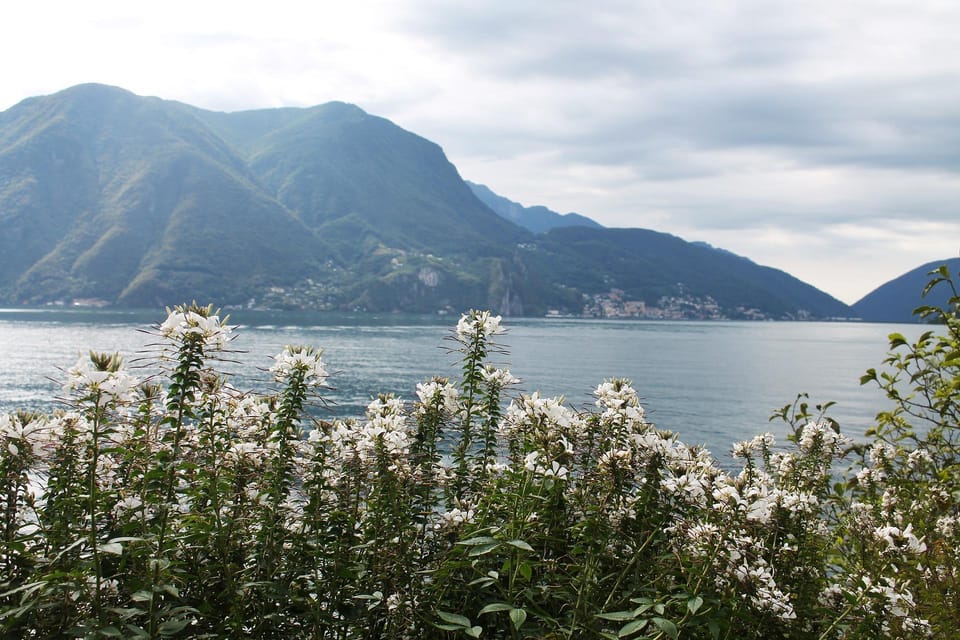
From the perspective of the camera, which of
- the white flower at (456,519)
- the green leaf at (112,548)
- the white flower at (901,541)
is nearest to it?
the green leaf at (112,548)

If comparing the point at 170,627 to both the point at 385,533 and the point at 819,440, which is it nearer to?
the point at 385,533

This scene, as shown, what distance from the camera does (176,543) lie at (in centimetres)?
384

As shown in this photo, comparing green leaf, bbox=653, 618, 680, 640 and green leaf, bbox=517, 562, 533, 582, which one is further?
green leaf, bbox=517, 562, 533, 582

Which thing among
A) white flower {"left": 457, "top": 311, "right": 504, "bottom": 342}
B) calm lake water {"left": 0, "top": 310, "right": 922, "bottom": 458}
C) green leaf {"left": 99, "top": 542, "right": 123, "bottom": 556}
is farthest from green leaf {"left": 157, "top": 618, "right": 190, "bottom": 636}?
calm lake water {"left": 0, "top": 310, "right": 922, "bottom": 458}

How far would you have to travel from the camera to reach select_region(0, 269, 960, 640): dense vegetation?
3.52m

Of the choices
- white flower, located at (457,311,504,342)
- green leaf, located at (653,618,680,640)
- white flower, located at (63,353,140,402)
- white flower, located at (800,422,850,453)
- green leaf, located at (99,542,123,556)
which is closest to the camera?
green leaf, located at (99,542,123,556)

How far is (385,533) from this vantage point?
434 centimetres

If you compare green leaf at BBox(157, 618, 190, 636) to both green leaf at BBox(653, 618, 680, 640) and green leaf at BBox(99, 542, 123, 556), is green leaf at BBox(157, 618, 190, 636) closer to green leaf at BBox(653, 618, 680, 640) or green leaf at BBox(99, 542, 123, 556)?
green leaf at BBox(99, 542, 123, 556)

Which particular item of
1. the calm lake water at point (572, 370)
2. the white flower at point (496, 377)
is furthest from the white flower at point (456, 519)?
the calm lake water at point (572, 370)

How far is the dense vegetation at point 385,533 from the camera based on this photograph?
3.52m

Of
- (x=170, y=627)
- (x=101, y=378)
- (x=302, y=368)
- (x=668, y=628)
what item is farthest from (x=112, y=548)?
(x=668, y=628)

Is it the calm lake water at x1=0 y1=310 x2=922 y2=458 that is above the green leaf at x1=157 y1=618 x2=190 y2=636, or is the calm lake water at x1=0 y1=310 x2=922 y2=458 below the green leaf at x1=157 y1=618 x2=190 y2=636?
below

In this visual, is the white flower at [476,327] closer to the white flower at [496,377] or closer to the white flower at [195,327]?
the white flower at [496,377]

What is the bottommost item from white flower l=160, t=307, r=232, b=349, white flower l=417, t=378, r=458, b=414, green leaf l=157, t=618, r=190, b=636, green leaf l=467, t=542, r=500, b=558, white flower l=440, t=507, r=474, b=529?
green leaf l=157, t=618, r=190, b=636
